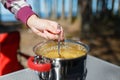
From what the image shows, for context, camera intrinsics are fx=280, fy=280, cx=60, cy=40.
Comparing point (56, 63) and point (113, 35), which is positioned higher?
point (56, 63)

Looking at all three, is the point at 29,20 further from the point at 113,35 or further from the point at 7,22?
the point at 7,22

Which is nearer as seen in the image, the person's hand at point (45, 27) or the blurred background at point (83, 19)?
the person's hand at point (45, 27)

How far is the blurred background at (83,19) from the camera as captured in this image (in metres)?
4.34

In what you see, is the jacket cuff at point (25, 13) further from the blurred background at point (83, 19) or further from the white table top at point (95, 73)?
the blurred background at point (83, 19)

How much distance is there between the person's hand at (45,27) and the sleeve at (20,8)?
0.03m

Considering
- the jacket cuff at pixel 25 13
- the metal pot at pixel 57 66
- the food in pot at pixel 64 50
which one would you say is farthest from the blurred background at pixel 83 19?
the metal pot at pixel 57 66

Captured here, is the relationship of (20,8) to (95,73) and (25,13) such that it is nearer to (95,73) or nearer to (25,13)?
(25,13)

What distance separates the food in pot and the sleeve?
19cm

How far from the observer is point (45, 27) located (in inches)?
48.3

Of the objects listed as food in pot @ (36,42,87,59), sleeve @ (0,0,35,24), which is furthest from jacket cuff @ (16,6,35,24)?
food in pot @ (36,42,87,59)

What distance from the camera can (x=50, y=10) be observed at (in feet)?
16.1

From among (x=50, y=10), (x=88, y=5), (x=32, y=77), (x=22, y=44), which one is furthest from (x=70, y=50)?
(x=50, y=10)

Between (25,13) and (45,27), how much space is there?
0.14 metres

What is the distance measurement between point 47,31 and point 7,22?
3864 millimetres
